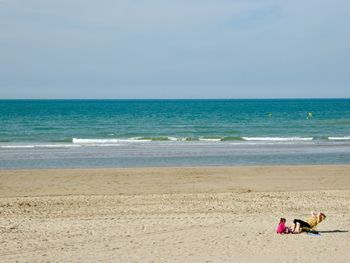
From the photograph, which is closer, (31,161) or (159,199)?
(159,199)

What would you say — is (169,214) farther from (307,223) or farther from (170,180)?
(170,180)

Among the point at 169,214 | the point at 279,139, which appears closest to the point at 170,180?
the point at 169,214

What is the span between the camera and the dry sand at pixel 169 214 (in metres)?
12.2

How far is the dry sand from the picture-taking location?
1222cm

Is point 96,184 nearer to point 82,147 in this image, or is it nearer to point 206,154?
point 206,154

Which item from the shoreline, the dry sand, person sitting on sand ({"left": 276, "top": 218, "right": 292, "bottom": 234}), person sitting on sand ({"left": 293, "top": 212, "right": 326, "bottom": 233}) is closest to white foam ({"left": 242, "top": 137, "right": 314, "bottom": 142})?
the shoreline

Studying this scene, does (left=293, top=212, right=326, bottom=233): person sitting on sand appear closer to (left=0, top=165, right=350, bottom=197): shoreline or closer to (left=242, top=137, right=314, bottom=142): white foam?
(left=0, top=165, right=350, bottom=197): shoreline

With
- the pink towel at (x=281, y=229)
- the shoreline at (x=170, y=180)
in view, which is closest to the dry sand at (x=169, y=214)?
the shoreline at (x=170, y=180)

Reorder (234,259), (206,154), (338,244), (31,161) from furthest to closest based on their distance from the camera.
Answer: (206,154) → (31,161) → (338,244) → (234,259)

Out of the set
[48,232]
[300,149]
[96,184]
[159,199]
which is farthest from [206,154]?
[48,232]

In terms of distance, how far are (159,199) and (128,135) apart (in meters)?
30.1

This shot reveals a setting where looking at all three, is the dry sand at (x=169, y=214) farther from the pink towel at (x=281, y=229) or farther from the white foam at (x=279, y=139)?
the white foam at (x=279, y=139)

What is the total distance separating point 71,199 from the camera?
18.0 metres

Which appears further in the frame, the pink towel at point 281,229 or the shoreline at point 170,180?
the shoreline at point 170,180
